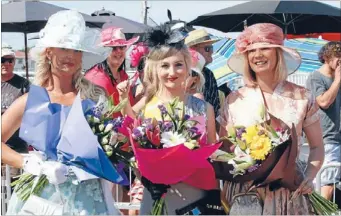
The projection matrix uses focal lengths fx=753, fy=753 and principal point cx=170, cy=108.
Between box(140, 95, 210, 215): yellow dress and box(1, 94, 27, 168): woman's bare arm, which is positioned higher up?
box(1, 94, 27, 168): woman's bare arm

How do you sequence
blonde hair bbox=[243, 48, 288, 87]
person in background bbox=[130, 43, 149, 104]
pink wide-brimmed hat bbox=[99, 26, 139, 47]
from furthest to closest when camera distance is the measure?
pink wide-brimmed hat bbox=[99, 26, 139, 47] → person in background bbox=[130, 43, 149, 104] → blonde hair bbox=[243, 48, 288, 87]

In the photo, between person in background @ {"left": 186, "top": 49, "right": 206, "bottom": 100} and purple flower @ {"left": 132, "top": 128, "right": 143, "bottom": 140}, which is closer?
purple flower @ {"left": 132, "top": 128, "right": 143, "bottom": 140}

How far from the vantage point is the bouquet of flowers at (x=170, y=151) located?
393 centimetres

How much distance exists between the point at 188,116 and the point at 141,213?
0.64m

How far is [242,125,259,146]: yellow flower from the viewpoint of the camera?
13.1 feet

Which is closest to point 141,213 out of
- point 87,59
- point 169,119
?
point 169,119

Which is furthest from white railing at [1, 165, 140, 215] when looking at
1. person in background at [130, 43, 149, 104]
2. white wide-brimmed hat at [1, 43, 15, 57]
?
white wide-brimmed hat at [1, 43, 15, 57]

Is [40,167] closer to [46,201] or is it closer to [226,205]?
[46,201]

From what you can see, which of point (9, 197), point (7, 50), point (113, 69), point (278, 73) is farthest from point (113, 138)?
point (7, 50)

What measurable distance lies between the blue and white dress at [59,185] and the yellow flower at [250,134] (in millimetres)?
792

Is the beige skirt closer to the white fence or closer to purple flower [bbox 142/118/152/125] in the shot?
purple flower [bbox 142/118/152/125]

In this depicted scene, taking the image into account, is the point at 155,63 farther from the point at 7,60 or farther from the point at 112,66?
the point at 7,60

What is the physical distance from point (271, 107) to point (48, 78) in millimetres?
1253

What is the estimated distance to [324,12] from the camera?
32.0ft
